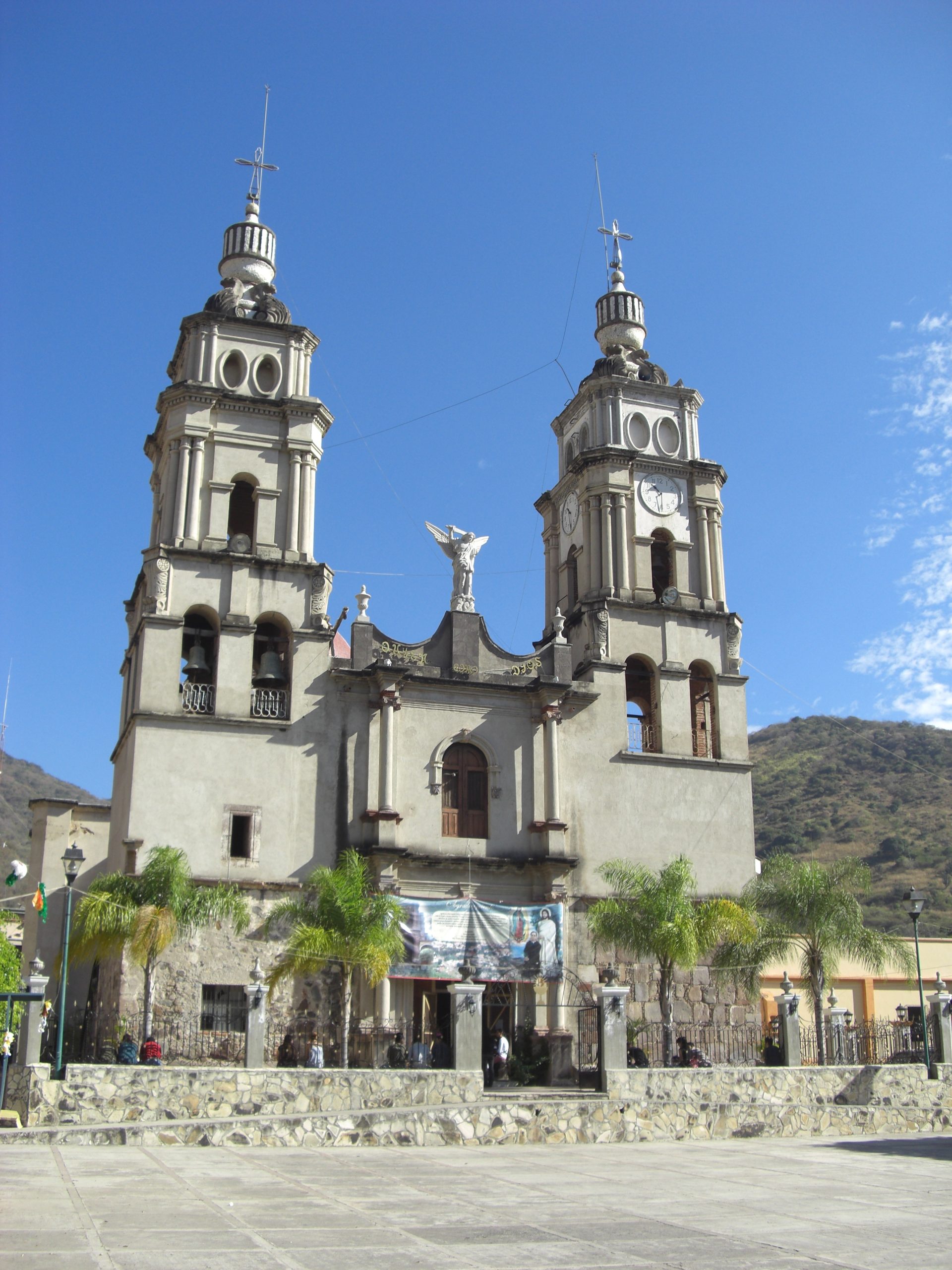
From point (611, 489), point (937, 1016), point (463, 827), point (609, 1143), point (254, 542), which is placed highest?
point (611, 489)

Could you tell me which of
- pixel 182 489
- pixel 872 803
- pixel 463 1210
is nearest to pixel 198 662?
pixel 182 489

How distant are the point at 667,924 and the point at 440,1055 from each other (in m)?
5.74

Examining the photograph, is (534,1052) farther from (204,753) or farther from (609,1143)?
(204,753)

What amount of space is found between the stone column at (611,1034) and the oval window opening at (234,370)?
62.8 feet

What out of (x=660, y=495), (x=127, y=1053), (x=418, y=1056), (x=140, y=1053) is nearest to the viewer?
(x=127, y=1053)

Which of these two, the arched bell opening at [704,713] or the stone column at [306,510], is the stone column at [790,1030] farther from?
the stone column at [306,510]

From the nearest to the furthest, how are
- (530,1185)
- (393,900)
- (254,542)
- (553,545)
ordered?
(530,1185) < (393,900) < (254,542) < (553,545)

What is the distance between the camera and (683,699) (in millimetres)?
35500

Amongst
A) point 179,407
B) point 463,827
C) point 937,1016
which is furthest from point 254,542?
point 937,1016

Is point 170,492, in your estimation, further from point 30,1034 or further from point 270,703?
point 30,1034

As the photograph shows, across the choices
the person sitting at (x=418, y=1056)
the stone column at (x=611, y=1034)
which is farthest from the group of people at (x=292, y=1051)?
the stone column at (x=611, y=1034)

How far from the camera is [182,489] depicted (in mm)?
33219

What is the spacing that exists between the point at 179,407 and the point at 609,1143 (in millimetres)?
21387

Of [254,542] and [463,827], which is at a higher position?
[254,542]
